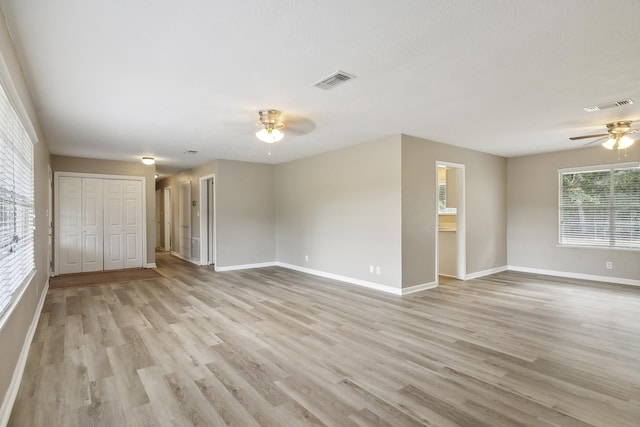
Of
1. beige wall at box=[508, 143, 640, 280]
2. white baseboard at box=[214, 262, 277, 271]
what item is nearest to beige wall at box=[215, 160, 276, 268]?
white baseboard at box=[214, 262, 277, 271]

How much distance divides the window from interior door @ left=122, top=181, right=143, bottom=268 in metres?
9.25

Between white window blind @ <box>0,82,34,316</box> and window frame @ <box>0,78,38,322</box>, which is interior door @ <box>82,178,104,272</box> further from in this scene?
white window blind @ <box>0,82,34,316</box>

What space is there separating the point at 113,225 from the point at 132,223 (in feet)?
1.26

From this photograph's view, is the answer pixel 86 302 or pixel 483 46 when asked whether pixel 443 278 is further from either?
pixel 86 302

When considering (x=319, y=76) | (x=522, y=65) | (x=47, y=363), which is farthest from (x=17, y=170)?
(x=522, y=65)

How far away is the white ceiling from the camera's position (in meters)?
2.03

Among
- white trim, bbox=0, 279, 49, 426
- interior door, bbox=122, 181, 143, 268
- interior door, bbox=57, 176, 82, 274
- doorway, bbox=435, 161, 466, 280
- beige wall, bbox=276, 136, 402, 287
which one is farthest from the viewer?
interior door, bbox=122, 181, 143, 268

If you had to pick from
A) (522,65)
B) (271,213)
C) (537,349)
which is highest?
(522,65)

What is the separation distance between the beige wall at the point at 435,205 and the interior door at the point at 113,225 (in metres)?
6.44

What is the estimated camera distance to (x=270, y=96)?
3.45 meters

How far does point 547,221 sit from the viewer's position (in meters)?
6.80

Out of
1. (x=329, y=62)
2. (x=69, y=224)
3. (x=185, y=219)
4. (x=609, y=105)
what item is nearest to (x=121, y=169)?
(x=69, y=224)

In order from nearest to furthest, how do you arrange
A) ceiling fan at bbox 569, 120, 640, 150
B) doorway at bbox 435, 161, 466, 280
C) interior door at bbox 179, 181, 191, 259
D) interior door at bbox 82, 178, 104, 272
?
ceiling fan at bbox 569, 120, 640, 150, doorway at bbox 435, 161, 466, 280, interior door at bbox 82, 178, 104, 272, interior door at bbox 179, 181, 191, 259

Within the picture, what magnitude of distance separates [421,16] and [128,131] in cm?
445
